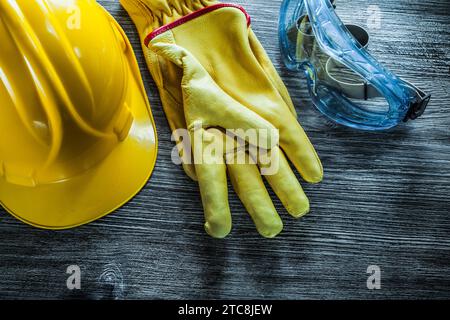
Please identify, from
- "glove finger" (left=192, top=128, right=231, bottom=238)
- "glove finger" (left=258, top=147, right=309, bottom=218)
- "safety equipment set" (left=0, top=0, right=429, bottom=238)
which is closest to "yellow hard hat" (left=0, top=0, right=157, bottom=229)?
"safety equipment set" (left=0, top=0, right=429, bottom=238)

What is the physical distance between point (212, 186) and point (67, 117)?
282 mm

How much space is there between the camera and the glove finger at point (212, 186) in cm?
83

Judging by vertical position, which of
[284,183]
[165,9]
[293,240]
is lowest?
[293,240]

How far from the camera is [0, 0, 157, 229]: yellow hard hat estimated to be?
0.64m

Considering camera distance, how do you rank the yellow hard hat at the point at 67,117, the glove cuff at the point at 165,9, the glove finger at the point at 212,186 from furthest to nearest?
the glove cuff at the point at 165,9 < the glove finger at the point at 212,186 < the yellow hard hat at the point at 67,117

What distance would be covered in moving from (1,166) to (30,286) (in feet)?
0.76

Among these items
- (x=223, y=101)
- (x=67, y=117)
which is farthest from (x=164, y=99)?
(x=67, y=117)

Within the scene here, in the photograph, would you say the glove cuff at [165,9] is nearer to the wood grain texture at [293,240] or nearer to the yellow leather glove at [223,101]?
the yellow leather glove at [223,101]

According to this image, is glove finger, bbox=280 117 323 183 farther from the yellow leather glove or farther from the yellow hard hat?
the yellow hard hat

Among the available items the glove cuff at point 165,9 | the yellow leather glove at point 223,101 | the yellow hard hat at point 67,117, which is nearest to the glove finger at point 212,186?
the yellow leather glove at point 223,101

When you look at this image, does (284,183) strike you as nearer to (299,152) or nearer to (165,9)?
(299,152)

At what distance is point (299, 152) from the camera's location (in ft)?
2.90

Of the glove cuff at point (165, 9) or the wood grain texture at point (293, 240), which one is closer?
the wood grain texture at point (293, 240)
